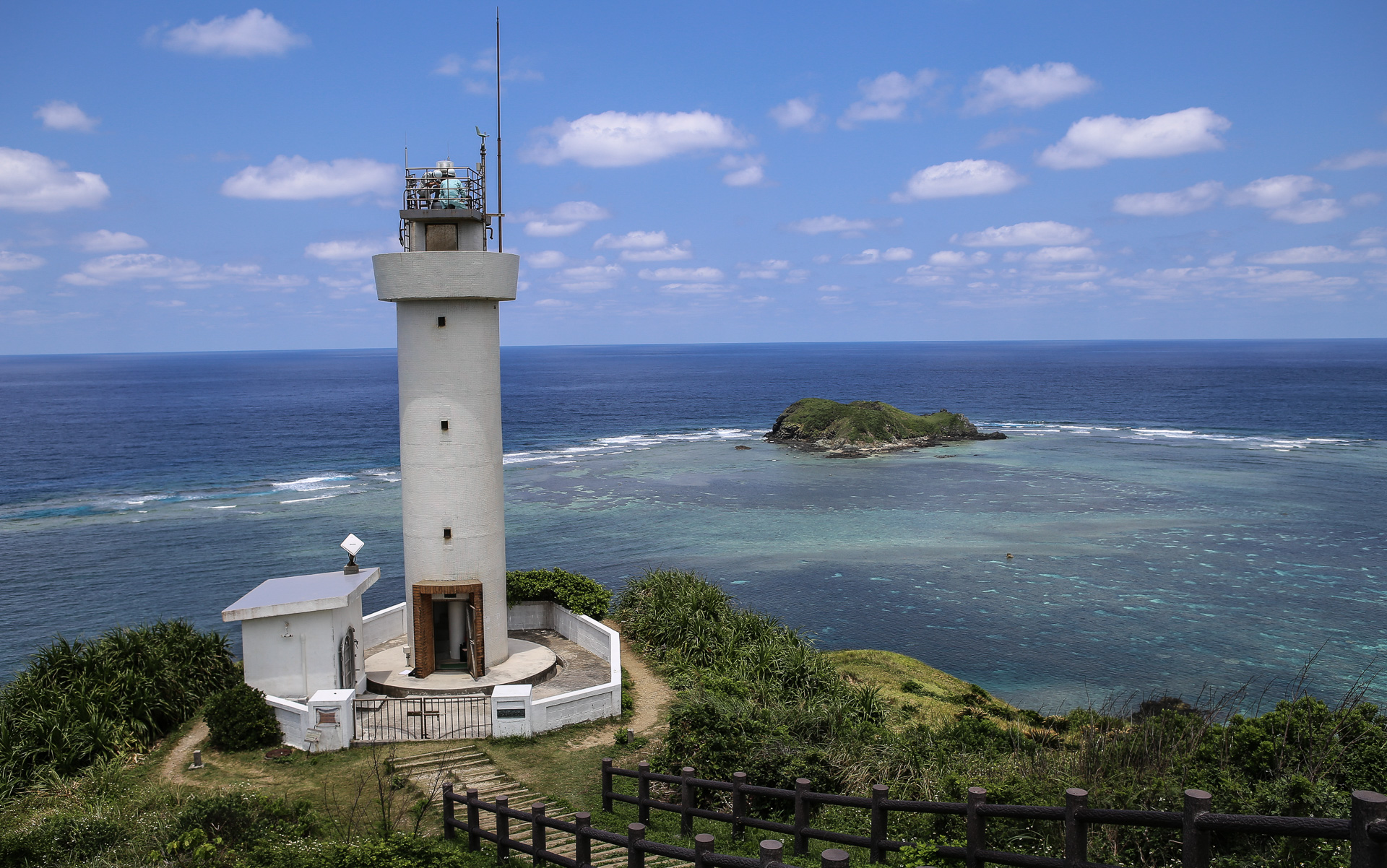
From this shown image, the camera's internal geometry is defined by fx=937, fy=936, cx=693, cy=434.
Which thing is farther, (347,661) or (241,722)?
(347,661)

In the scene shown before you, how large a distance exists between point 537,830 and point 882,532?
3777cm

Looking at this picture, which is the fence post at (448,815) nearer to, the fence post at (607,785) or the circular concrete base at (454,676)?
the fence post at (607,785)

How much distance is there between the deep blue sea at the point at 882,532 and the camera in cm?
3059

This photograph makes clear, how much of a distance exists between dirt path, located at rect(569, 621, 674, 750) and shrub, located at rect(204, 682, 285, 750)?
5156mm

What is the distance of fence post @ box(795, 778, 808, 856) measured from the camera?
371 inches

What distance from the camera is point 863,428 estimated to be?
78.9 metres

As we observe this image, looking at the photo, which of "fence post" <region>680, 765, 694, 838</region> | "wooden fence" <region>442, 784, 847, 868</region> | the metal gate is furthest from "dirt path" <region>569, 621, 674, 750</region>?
"fence post" <region>680, 765, 694, 838</region>

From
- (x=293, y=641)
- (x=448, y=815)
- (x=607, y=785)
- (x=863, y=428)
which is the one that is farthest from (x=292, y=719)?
(x=863, y=428)

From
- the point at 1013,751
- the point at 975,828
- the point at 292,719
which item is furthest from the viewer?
the point at 292,719

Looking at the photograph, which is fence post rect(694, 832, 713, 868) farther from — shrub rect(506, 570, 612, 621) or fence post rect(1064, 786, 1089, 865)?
shrub rect(506, 570, 612, 621)

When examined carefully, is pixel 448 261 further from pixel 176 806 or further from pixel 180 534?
→ pixel 180 534

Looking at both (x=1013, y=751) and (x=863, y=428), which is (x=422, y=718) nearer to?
(x=1013, y=751)

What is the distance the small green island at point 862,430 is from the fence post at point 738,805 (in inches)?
2504

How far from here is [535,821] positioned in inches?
396
